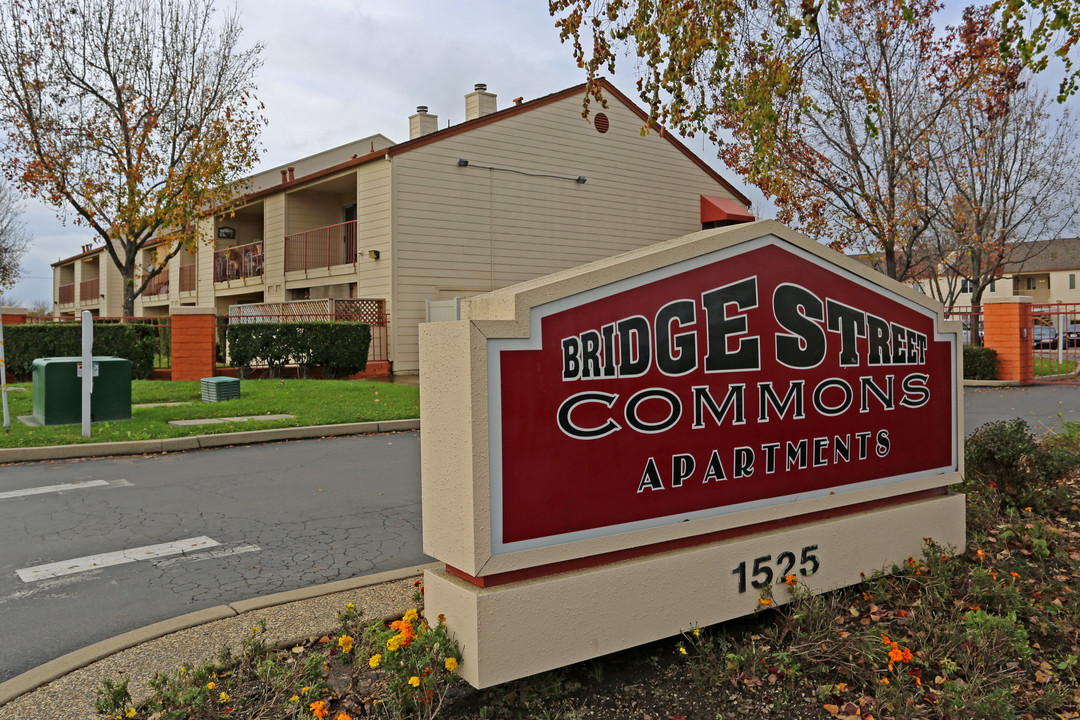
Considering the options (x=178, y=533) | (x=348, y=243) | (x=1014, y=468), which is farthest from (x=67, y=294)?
(x=1014, y=468)

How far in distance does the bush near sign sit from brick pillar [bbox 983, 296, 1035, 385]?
1804cm

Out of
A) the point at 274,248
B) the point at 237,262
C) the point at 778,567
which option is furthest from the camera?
the point at 237,262

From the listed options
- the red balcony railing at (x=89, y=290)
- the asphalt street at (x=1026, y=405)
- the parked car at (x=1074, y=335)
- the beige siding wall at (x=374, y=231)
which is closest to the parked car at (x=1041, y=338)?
the parked car at (x=1074, y=335)

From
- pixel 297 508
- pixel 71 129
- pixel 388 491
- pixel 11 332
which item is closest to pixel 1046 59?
pixel 388 491

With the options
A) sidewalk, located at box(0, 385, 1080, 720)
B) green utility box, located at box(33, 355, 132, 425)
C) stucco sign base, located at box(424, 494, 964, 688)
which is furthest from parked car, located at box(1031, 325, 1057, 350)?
sidewalk, located at box(0, 385, 1080, 720)

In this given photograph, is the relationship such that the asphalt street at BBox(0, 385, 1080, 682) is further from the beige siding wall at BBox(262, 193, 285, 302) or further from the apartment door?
the beige siding wall at BBox(262, 193, 285, 302)

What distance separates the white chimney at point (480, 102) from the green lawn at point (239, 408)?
9.68 metres

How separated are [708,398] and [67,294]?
53.4 metres

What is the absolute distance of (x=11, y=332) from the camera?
17.1m

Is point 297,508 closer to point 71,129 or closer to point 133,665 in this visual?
point 133,665

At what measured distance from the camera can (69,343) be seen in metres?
17.4

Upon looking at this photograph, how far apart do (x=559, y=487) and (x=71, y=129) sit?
23326 mm

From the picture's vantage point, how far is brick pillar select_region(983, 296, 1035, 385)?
Answer: 65.5 ft

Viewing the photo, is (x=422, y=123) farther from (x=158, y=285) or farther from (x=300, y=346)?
(x=158, y=285)
